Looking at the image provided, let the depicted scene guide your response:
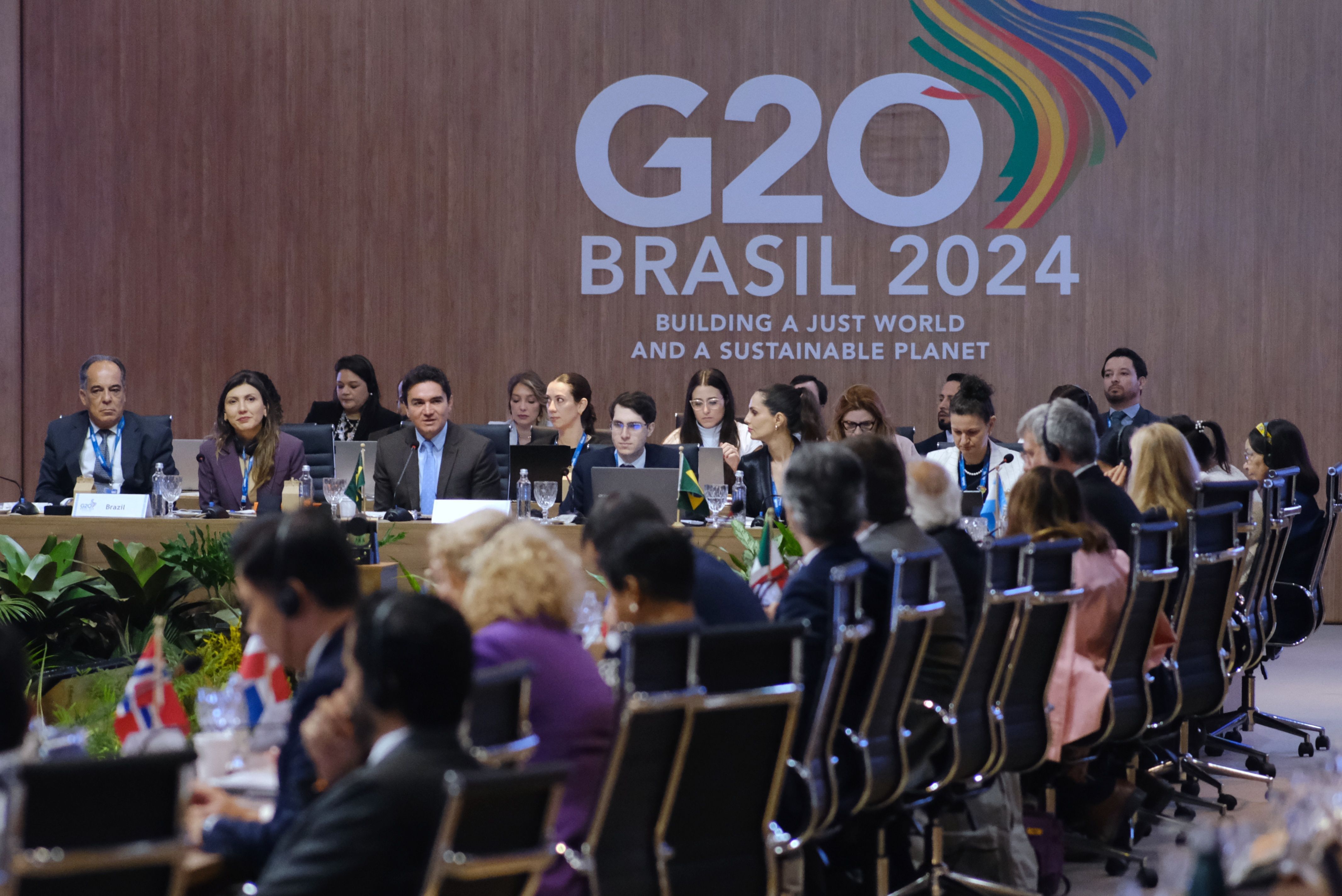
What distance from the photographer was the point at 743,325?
9.55 metres

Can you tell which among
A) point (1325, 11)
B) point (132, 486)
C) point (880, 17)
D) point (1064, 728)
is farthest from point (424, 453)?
point (1325, 11)

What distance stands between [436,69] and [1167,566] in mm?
6825

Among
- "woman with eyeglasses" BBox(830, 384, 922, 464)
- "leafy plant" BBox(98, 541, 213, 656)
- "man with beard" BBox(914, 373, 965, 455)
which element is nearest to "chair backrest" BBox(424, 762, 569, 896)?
"leafy plant" BBox(98, 541, 213, 656)

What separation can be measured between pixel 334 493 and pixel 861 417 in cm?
249

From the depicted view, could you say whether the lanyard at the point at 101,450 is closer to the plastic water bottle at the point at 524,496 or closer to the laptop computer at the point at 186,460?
the laptop computer at the point at 186,460

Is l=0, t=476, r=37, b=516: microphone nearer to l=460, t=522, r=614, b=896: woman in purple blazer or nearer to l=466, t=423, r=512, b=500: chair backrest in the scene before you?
l=466, t=423, r=512, b=500: chair backrest

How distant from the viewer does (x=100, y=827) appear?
5.11 feet

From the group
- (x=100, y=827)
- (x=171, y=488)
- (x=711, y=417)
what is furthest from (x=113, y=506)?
(x=100, y=827)

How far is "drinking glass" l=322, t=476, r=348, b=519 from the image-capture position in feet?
21.0

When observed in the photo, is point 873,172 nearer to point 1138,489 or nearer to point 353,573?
point 1138,489

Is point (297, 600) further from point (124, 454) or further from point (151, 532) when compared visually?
point (124, 454)

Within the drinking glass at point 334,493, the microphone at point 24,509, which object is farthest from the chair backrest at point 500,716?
the microphone at point 24,509

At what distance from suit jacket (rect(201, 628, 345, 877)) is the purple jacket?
0.93 ft

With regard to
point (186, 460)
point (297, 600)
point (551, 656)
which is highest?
point (186, 460)
